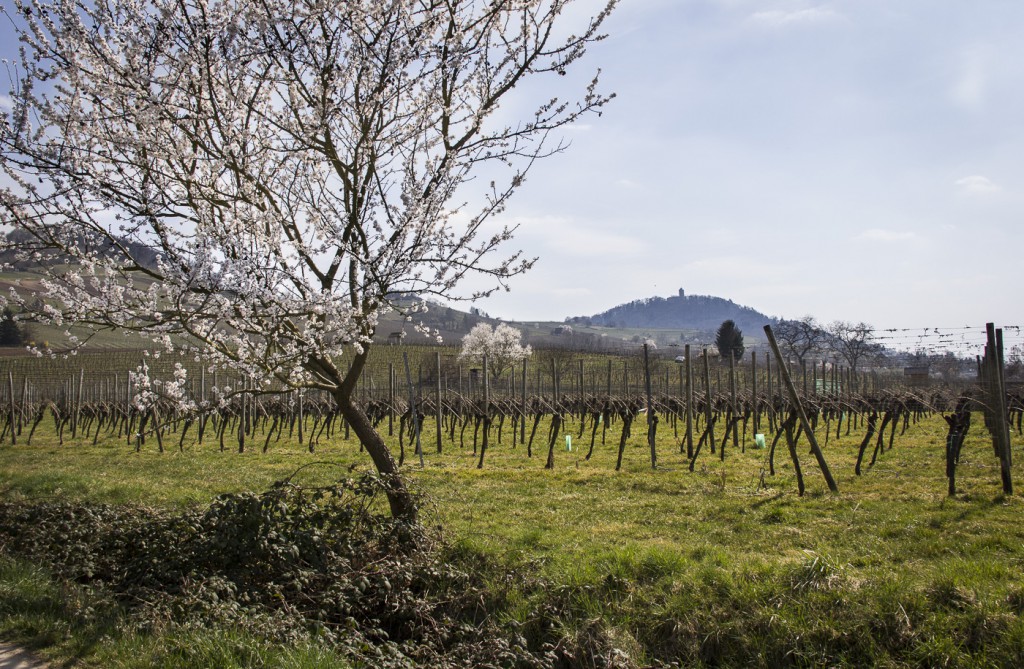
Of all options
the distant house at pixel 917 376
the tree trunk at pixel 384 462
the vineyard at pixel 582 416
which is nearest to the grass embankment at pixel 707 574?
the tree trunk at pixel 384 462

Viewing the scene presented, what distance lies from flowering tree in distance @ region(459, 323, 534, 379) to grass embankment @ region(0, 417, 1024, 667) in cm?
4634

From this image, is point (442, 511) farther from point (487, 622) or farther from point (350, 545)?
point (487, 622)

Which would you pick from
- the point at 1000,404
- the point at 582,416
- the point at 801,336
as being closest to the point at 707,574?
the point at 1000,404

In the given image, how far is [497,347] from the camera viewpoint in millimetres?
65125

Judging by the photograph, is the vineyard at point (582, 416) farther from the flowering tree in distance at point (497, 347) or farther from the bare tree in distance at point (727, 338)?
the bare tree in distance at point (727, 338)

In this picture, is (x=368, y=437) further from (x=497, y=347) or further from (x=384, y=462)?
(x=497, y=347)

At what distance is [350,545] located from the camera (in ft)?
19.2

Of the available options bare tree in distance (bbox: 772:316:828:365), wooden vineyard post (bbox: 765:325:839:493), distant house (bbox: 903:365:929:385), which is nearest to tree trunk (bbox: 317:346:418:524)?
wooden vineyard post (bbox: 765:325:839:493)

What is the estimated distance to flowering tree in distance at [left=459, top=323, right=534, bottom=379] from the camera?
200 feet

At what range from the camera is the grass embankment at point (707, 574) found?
4117 millimetres

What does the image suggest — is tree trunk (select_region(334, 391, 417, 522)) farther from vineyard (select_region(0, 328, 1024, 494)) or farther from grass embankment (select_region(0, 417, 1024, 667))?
vineyard (select_region(0, 328, 1024, 494))

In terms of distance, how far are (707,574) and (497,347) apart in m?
60.2

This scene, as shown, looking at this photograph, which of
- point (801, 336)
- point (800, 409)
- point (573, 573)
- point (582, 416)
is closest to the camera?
point (573, 573)

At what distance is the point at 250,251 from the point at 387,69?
191cm
